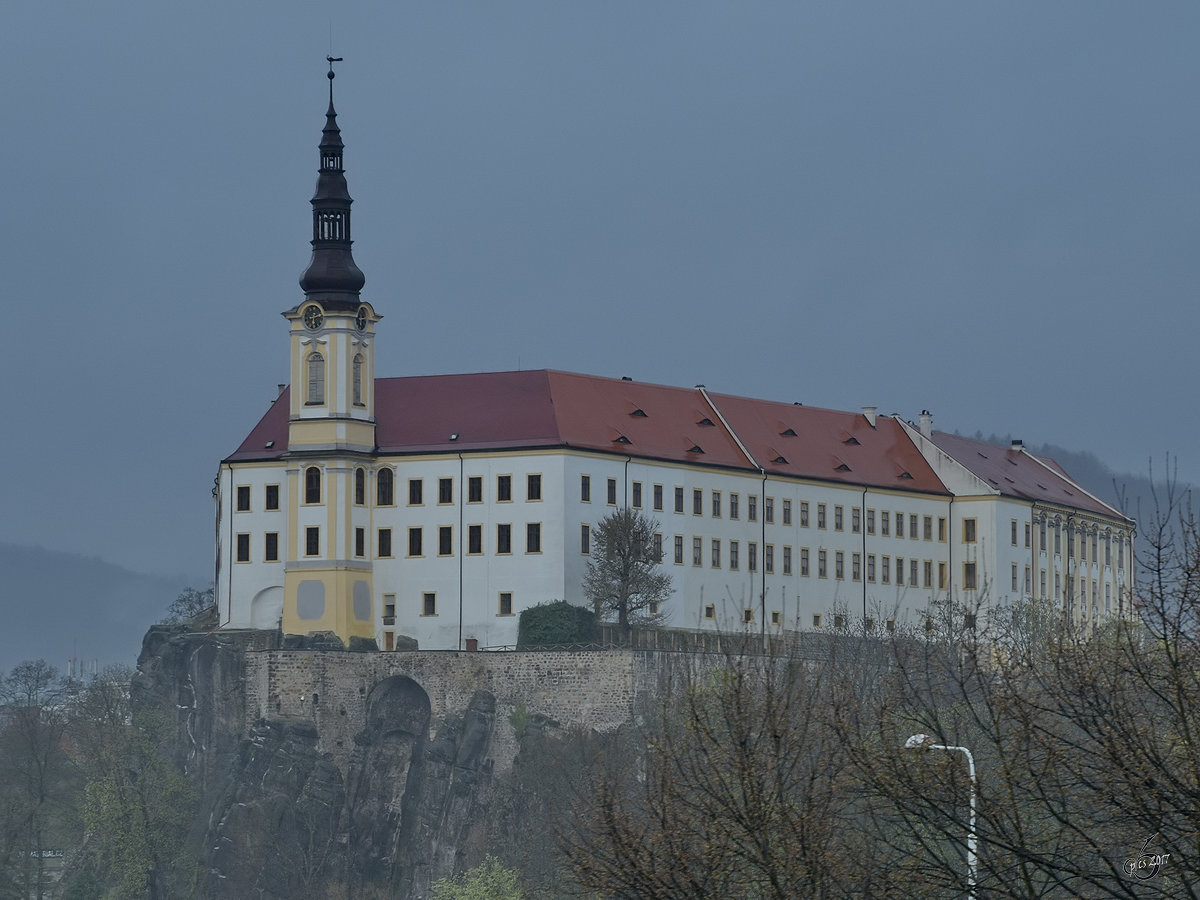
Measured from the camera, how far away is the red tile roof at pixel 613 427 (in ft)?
376

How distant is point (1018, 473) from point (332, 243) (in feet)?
126

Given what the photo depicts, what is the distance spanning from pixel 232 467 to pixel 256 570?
4686mm

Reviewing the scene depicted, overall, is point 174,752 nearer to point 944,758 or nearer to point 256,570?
point 256,570

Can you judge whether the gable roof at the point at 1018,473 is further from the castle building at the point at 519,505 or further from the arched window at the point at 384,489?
the arched window at the point at 384,489

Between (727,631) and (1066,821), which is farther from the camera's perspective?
(727,631)

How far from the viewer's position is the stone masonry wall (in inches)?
4208

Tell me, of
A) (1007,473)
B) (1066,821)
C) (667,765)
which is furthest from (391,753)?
(1066,821)

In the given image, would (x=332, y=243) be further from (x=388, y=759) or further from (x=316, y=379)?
(x=388, y=759)

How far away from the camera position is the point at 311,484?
113688mm

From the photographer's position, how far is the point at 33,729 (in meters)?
132

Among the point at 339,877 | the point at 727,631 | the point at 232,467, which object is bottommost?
the point at 339,877

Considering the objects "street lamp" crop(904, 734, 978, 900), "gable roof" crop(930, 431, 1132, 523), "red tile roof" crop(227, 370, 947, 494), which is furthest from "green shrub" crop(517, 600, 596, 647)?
"street lamp" crop(904, 734, 978, 900)

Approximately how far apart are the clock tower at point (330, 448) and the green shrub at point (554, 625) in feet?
24.1

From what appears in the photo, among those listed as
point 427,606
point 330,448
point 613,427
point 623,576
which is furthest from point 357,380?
point 623,576
